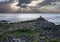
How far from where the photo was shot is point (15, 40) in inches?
3019

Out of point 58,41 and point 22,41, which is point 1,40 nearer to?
point 22,41

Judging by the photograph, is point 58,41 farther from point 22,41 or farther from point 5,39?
point 5,39

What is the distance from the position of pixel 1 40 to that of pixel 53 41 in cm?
2044

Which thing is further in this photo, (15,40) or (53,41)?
(53,41)

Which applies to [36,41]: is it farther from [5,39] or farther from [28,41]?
[5,39]

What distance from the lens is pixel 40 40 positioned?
81.1 meters

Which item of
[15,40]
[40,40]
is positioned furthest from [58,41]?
[15,40]

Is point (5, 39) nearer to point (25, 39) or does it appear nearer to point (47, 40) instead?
point (25, 39)

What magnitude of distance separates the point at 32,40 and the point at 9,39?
933cm

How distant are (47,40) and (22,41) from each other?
1032cm

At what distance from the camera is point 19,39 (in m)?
79.6

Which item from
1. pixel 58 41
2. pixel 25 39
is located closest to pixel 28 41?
pixel 25 39

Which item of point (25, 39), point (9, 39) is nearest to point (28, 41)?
point (25, 39)

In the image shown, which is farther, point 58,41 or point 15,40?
point 58,41
